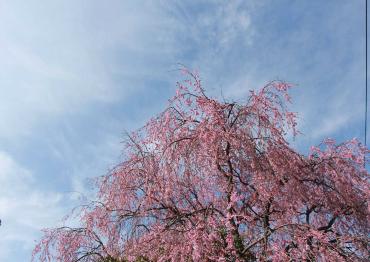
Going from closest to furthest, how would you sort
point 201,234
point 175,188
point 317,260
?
point 317,260 → point 201,234 → point 175,188

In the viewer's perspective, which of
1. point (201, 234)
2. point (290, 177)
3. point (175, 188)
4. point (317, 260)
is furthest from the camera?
point (175, 188)

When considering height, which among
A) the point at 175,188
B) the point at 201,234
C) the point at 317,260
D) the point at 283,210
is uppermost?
the point at 175,188

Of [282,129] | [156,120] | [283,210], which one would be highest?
[156,120]

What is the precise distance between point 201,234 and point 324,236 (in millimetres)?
2024

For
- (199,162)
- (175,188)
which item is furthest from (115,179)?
(199,162)

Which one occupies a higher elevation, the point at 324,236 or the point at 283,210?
the point at 283,210

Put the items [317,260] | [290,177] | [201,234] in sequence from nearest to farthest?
[317,260]
[201,234]
[290,177]

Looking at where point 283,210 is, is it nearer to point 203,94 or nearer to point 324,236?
point 324,236

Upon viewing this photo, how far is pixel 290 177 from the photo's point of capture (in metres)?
9.18

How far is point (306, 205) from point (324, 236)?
2096mm

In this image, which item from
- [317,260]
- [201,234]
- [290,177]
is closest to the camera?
[317,260]

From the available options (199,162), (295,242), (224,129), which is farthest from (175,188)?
(295,242)

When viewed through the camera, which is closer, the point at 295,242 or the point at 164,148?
the point at 295,242

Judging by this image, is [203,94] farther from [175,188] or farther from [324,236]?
[324,236]
